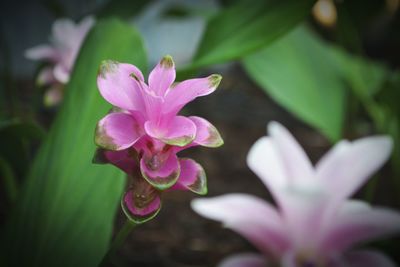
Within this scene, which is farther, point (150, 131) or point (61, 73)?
point (61, 73)

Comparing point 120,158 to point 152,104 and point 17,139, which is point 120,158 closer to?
point 152,104

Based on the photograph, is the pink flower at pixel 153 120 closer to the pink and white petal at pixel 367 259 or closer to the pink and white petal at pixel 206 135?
the pink and white petal at pixel 206 135

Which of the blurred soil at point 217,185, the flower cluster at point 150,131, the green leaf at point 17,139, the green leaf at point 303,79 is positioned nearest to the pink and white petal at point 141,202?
the flower cluster at point 150,131

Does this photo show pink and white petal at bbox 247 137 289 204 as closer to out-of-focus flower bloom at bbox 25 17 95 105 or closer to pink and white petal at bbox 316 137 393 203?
pink and white petal at bbox 316 137 393 203

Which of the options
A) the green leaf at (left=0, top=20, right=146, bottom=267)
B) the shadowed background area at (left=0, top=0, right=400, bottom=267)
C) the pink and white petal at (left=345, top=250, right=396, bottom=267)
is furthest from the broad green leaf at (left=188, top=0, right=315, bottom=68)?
the pink and white petal at (left=345, top=250, right=396, bottom=267)

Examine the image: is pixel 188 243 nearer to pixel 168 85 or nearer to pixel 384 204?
pixel 384 204

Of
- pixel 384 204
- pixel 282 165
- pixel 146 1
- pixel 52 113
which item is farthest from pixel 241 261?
pixel 52 113

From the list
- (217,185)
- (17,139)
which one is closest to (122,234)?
(17,139)
